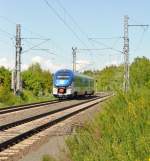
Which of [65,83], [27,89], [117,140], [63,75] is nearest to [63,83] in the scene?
[65,83]

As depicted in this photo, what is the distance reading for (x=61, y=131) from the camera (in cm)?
2080

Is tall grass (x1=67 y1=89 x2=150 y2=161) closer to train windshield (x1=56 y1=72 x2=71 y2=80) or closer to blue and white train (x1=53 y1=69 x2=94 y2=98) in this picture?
blue and white train (x1=53 y1=69 x2=94 y2=98)

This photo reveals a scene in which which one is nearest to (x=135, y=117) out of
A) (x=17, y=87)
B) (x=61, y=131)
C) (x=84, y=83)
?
(x=61, y=131)

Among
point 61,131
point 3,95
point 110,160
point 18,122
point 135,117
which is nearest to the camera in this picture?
point 110,160

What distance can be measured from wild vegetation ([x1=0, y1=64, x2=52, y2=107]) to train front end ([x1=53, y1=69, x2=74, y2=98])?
328 centimetres

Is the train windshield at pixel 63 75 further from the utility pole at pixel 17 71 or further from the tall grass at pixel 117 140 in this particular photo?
the tall grass at pixel 117 140

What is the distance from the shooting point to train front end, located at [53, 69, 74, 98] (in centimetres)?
5575

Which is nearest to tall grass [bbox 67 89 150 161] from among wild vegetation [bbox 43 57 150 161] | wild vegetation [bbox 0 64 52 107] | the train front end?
wild vegetation [bbox 43 57 150 161]

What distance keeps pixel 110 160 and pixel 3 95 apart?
4130 cm

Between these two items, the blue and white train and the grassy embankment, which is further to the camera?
the blue and white train

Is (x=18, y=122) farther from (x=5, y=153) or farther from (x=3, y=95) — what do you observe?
(x=3, y=95)

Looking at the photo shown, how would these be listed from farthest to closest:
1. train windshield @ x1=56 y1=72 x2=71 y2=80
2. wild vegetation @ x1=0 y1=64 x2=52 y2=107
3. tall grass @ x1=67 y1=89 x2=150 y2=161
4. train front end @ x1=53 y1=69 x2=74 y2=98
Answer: train windshield @ x1=56 y1=72 x2=71 y2=80 → train front end @ x1=53 y1=69 x2=74 y2=98 → wild vegetation @ x1=0 y1=64 x2=52 y2=107 → tall grass @ x1=67 y1=89 x2=150 y2=161

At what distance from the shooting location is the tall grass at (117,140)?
261 inches

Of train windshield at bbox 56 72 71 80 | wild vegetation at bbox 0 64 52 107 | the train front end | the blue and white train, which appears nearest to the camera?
wild vegetation at bbox 0 64 52 107
